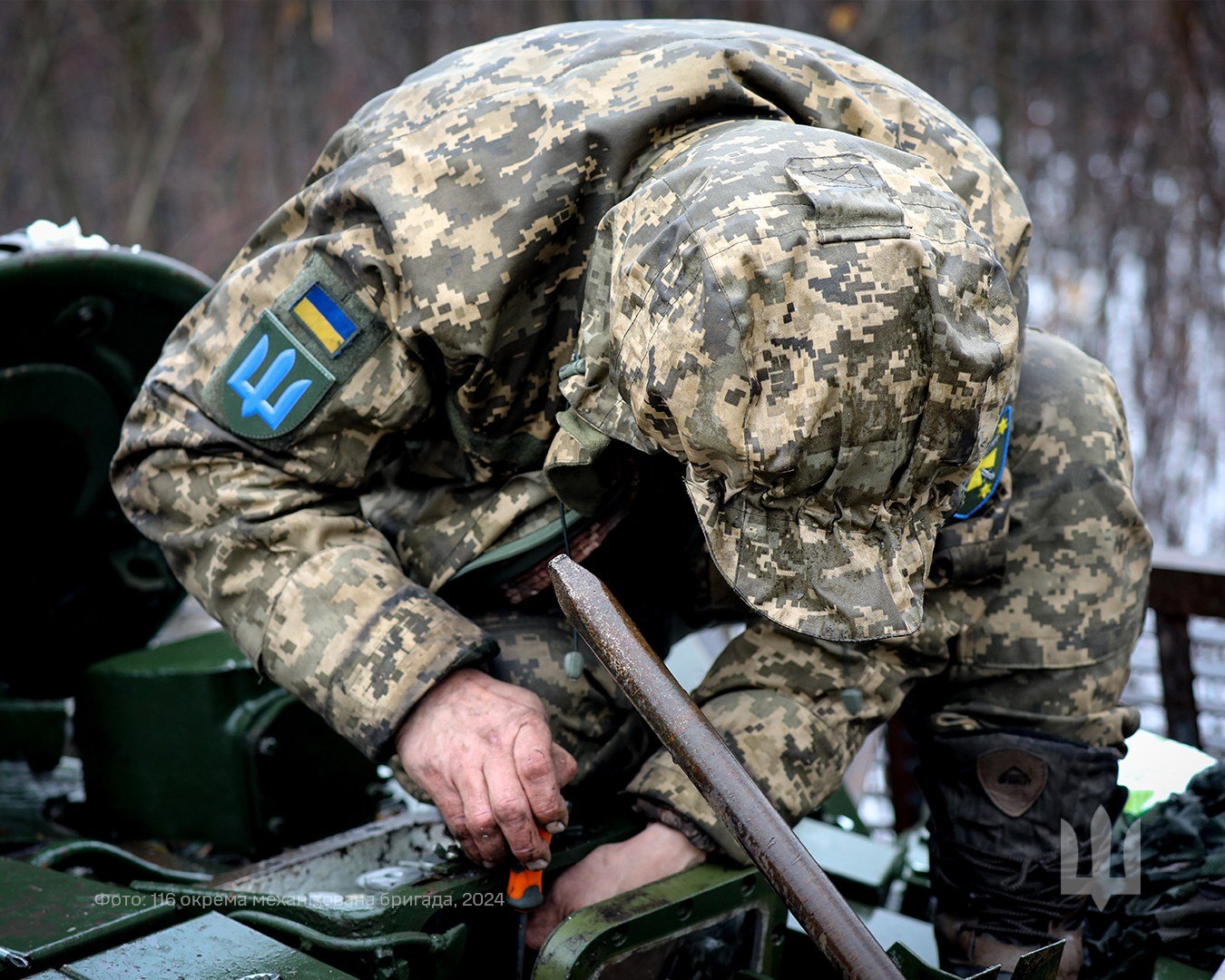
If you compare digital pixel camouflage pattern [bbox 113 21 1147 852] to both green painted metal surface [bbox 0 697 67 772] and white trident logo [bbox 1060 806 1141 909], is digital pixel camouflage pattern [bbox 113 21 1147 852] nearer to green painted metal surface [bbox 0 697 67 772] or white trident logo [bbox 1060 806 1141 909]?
white trident logo [bbox 1060 806 1141 909]

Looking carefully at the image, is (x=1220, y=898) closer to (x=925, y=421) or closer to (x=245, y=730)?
(x=925, y=421)

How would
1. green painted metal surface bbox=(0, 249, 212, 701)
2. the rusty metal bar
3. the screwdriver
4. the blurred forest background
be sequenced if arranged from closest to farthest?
the rusty metal bar < the screwdriver < green painted metal surface bbox=(0, 249, 212, 701) < the blurred forest background

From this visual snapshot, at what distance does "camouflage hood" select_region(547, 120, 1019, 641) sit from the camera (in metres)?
1.32

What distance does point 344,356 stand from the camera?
167cm

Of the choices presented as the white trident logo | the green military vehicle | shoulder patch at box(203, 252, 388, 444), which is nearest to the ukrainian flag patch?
shoulder patch at box(203, 252, 388, 444)

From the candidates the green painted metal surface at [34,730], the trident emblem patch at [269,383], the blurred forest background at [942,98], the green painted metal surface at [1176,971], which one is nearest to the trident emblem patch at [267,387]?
the trident emblem patch at [269,383]

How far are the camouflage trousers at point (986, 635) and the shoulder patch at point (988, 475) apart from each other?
61 mm

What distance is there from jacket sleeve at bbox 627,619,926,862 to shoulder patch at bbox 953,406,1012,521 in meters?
0.25

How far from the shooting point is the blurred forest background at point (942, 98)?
5.48 meters


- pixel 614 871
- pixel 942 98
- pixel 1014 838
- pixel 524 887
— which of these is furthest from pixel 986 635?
pixel 942 98

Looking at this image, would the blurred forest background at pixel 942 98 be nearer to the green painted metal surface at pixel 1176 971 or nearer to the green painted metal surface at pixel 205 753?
the green painted metal surface at pixel 1176 971

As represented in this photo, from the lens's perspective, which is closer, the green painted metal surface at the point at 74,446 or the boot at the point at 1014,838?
the boot at the point at 1014,838

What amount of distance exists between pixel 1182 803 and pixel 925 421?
40.2 inches

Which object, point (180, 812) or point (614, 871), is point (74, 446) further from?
point (614, 871)
